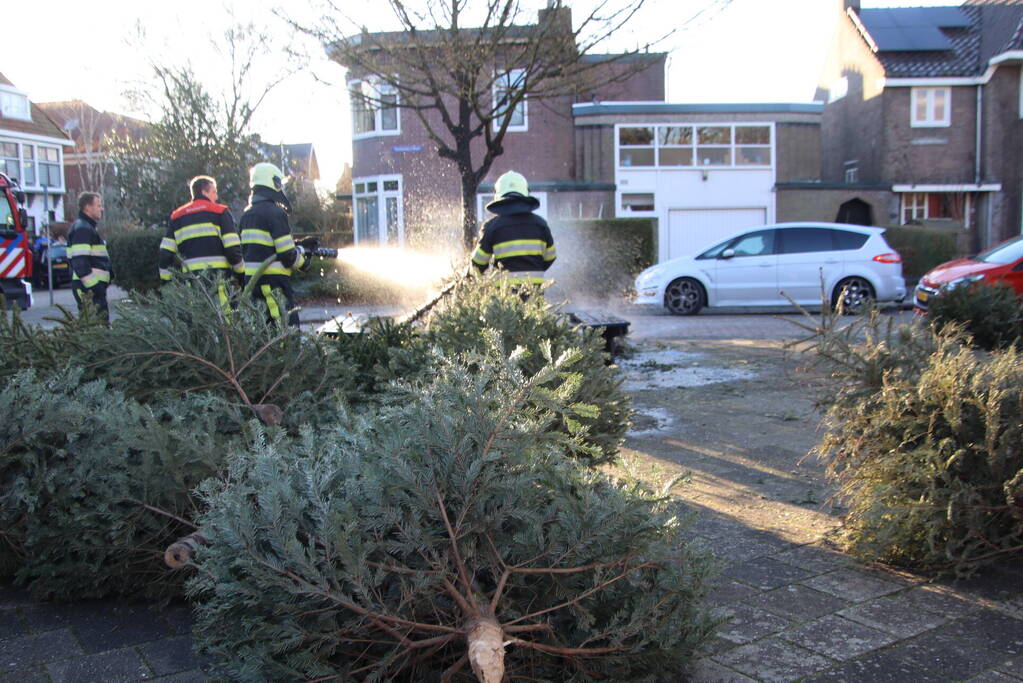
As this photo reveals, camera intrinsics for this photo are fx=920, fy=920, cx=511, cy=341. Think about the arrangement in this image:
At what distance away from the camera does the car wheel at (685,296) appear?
16.5 meters

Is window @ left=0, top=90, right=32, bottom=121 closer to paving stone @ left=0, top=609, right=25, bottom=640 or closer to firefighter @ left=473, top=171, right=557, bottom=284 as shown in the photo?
firefighter @ left=473, top=171, right=557, bottom=284

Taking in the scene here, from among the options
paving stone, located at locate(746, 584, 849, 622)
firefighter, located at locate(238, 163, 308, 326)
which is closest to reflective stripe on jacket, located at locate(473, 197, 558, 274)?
firefighter, located at locate(238, 163, 308, 326)

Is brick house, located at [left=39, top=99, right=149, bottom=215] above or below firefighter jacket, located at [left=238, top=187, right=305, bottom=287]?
above

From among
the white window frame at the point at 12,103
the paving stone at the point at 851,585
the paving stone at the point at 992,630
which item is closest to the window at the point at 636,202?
the paving stone at the point at 851,585

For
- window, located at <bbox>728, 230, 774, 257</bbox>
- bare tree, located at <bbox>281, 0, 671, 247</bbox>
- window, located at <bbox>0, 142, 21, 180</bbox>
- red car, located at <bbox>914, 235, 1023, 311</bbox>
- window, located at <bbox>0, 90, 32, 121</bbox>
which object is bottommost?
red car, located at <bbox>914, 235, 1023, 311</bbox>

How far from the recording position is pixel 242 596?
2.26 m

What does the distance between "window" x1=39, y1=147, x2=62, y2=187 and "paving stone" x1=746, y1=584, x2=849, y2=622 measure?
→ 159 feet

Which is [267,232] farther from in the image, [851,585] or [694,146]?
[694,146]

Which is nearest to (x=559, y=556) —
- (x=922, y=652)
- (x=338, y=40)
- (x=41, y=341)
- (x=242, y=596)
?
(x=242, y=596)

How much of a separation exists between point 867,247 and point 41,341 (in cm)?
1453

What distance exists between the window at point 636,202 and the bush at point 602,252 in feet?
35.6

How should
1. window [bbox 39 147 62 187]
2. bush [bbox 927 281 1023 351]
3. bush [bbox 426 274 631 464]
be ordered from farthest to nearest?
window [bbox 39 147 62 187] < bush [bbox 927 281 1023 351] < bush [bbox 426 274 631 464]

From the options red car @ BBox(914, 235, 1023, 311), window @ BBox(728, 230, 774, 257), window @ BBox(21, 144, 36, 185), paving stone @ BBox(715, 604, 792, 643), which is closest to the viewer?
paving stone @ BBox(715, 604, 792, 643)

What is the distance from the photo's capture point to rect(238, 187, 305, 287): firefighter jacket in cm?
734
